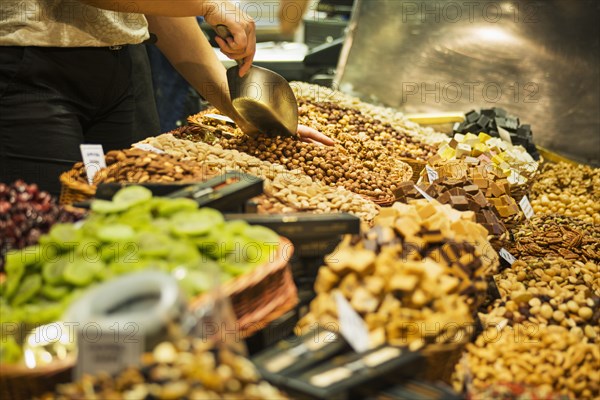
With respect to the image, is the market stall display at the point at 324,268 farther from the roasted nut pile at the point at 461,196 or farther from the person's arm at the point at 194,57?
the person's arm at the point at 194,57

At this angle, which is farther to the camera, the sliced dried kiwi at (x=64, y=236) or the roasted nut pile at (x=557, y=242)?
the roasted nut pile at (x=557, y=242)

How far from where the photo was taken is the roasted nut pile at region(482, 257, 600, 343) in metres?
1.82

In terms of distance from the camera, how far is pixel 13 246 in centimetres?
140

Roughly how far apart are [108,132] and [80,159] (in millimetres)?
356

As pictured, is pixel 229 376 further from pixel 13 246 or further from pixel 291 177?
pixel 291 177

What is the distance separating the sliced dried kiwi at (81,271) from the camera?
117 cm

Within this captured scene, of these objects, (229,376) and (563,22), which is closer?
(229,376)

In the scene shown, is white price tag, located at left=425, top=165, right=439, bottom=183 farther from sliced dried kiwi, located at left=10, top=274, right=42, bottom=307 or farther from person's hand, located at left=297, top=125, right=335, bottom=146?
sliced dried kiwi, located at left=10, top=274, right=42, bottom=307

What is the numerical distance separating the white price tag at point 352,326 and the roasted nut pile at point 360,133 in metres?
1.65

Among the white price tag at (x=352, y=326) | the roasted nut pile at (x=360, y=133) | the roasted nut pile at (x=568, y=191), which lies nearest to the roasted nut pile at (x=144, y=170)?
the white price tag at (x=352, y=326)

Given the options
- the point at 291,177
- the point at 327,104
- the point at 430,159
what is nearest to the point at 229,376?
the point at 291,177

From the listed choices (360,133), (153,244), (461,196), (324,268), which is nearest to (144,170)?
(153,244)

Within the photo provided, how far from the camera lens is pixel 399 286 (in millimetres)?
1258

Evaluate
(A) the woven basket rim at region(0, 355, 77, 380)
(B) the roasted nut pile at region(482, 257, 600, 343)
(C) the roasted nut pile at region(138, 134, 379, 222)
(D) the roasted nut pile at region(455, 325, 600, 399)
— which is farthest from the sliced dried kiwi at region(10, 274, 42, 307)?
(B) the roasted nut pile at region(482, 257, 600, 343)
